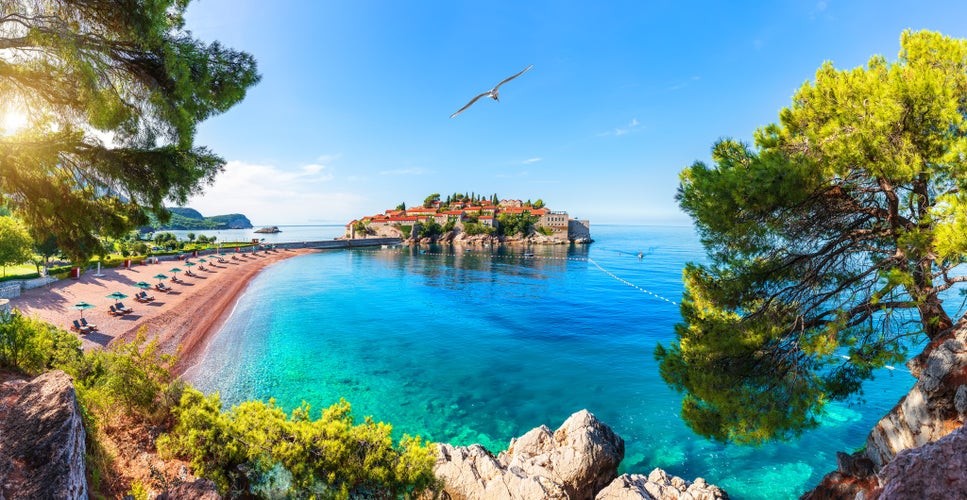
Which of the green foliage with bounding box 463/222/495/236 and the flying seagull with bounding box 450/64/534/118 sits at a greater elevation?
the flying seagull with bounding box 450/64/534/118

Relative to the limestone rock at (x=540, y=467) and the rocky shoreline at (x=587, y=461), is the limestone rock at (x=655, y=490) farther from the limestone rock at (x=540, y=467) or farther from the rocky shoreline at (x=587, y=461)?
the limestone rock at (x=540, y=467)

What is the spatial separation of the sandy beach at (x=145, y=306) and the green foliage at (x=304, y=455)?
6724 millimetres

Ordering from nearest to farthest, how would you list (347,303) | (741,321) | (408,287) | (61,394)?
1. (61,394)
2. (741,321)
3. (347,303)
4. (408,287)

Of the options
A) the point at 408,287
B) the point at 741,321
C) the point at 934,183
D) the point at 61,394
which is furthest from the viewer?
the point at 408,287

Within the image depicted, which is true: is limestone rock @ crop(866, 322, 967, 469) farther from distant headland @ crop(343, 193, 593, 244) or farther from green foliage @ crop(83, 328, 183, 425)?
distant headland @ crop(343, 193, 593, 244)

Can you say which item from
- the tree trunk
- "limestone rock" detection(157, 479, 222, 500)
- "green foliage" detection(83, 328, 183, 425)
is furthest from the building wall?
"limestone rock" detection(157, 479, 222, 500)

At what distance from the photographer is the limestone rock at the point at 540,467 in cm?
779

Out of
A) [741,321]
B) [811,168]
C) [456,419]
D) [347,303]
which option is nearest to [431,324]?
[347,303]

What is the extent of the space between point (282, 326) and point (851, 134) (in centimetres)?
2744

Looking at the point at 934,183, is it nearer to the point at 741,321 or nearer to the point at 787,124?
the point at 787,124

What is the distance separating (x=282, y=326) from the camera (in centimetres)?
2339

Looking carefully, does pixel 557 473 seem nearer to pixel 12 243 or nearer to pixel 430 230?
pixel 12 243

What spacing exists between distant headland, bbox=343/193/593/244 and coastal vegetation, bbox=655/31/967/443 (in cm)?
8593

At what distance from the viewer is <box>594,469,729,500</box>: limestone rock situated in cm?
743
